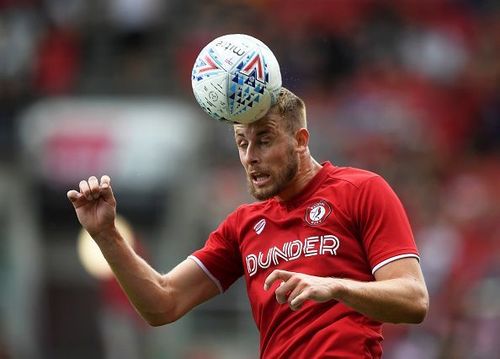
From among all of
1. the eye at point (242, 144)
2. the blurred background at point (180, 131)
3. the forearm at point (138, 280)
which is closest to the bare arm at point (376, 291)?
the eye at point (242, 144)

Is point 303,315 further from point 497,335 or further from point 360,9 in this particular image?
point 360,9

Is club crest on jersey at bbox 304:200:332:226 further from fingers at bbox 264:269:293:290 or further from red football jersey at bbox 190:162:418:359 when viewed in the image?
fingers at bbox 264:269:293:290

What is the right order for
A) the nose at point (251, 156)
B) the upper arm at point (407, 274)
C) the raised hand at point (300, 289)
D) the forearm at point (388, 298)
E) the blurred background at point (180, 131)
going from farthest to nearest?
the blurred background at point (180, 131), the nose at point (251, 156), the upper arm at point (407, 274), the forearm at point (388, 298), the raised hand at point (300, 289)

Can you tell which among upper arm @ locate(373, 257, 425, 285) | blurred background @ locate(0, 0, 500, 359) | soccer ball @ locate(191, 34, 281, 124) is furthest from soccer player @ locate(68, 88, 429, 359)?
blurred background @ locate(0, 0, 500, 359)

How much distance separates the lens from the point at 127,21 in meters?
19.4

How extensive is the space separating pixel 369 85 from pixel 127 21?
3893 mm

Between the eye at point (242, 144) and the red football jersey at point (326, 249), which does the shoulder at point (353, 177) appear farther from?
the eye at point (242, 144)

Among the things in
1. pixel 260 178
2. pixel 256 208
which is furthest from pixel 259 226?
pixel 260 178

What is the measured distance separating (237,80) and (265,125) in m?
0.27

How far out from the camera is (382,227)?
5.95 metres

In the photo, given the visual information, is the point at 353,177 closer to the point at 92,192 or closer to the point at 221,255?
the point at 221,255

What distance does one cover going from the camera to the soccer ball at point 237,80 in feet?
20.2

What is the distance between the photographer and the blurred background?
647 inches

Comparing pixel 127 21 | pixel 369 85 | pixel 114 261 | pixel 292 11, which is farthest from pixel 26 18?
pixel 114 261
